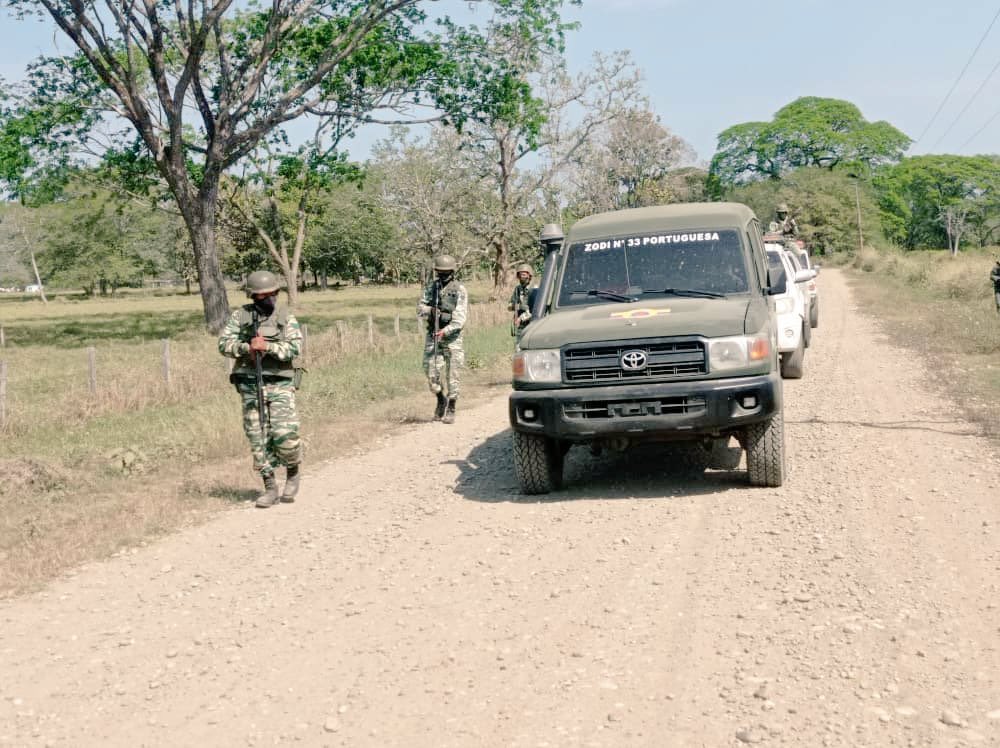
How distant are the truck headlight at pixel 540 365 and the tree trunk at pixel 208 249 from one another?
19.5 meters

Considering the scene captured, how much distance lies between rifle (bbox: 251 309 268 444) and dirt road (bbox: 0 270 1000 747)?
686 mm

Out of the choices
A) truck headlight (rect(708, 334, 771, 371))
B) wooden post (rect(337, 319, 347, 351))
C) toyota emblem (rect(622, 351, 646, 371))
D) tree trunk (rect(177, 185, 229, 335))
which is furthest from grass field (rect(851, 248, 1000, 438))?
tree trunk (rect(177, 185, 229, 335))

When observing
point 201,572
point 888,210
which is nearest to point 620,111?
point 201,572

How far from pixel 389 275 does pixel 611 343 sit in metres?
87.3

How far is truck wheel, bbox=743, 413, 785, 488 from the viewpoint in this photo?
7.35m

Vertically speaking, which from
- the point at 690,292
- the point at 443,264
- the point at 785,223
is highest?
the point at 785,223

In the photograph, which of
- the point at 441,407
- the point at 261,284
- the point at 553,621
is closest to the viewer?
the point at 553,621

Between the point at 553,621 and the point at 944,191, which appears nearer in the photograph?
the point at 553,621

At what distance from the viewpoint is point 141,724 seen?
416cm

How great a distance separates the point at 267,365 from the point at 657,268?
125 inches

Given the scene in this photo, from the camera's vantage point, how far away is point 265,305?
786 cm

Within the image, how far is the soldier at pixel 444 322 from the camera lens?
38.3ft

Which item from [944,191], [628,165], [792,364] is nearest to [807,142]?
[944,191]

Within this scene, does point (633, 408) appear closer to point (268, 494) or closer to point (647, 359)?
point (647, 359)
